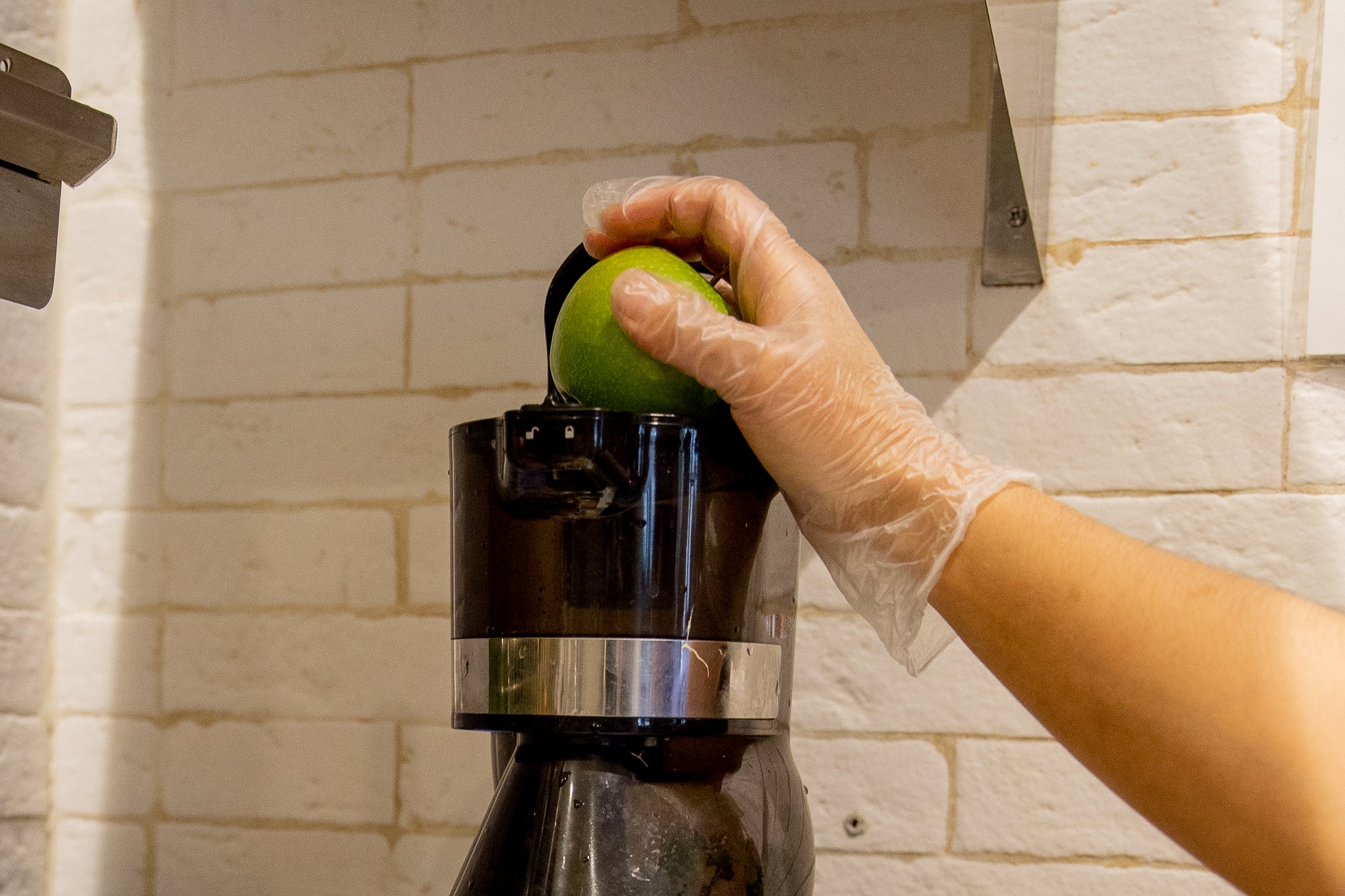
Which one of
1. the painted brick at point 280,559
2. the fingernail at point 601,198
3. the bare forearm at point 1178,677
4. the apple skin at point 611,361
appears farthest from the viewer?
the painted brick at point 280,559

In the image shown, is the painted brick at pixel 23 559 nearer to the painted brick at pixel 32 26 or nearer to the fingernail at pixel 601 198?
the painted brick at pixel 32 26

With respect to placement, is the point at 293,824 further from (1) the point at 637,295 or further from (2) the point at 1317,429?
(2) the point at 1317,429

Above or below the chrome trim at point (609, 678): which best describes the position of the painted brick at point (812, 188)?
above

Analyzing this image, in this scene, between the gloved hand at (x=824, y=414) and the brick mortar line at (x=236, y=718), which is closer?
the gloved hand at (x=824, y=414)

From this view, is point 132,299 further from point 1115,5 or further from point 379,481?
point 1115,5

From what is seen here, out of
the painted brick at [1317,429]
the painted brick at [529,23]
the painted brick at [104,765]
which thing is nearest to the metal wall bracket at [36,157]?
the painted brick at [529,23]

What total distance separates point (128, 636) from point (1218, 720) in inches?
45.5

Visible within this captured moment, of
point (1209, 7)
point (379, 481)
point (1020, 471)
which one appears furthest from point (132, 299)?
point (1209, 7)

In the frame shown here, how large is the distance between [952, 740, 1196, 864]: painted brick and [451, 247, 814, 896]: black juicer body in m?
0.45

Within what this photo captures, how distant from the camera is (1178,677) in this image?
1.97 ft

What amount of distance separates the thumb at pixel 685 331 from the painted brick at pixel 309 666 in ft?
2.07

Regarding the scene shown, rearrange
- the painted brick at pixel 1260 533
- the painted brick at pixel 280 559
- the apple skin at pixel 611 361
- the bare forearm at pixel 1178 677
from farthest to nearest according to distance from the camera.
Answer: the painted brick at pixel 280 559, the painted brick at pixel 1260 533, the apple skin at pixel 611 361, the bare forearm at pixel 1178 677

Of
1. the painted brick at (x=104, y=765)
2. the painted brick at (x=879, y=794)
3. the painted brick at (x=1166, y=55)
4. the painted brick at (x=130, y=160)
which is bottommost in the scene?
the painted brick at (x=104, y=765)

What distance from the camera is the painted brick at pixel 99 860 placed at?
49.2 inches
